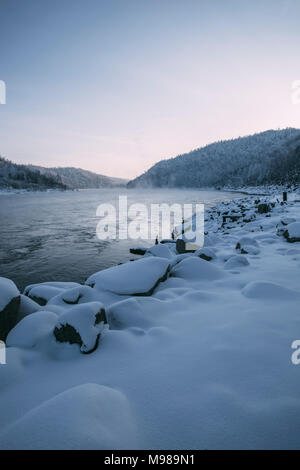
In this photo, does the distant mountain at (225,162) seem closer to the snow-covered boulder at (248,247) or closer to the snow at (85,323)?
the snow-covered boulder at (248,247)

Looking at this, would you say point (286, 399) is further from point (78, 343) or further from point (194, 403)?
point (78, 343)

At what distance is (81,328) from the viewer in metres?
2.48

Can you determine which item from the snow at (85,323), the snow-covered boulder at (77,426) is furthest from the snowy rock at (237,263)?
the snow-covered boulder at (77,426)

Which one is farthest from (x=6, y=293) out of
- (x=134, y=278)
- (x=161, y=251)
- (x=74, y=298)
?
(x=161, y=251)

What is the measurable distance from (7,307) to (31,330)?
0.45 metres

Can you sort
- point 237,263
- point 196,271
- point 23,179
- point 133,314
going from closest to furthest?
point 133,314 → point 196,271 → point 237,263 → point 23,179

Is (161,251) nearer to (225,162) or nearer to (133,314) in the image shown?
(133,314)

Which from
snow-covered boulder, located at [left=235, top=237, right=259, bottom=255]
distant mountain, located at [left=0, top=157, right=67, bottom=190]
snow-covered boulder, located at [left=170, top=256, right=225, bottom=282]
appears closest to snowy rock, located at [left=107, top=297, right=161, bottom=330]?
snow-covered boulder, located at [left=170, top=256, right=225, bottom=282]

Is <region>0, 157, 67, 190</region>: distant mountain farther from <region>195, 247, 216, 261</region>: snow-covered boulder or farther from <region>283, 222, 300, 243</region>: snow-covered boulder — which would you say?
<region>283, 222, 300, 243</region>: snow-covered boulder

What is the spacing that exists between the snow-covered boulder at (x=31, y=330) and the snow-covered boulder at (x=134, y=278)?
4.51 ft

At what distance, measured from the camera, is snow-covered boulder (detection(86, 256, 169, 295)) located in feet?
13.2
